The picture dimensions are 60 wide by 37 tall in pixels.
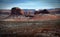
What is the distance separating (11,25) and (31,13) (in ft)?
1.94

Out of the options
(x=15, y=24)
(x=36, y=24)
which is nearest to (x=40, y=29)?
(x=36, y=24)

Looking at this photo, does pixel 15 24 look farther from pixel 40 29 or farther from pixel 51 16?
pixel 51 16

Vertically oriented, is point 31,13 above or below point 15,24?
above

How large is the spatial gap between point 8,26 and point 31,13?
2.20 ft

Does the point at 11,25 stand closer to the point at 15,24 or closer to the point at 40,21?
the point at 15,24

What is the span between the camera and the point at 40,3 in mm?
2822

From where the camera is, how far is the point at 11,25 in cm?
280

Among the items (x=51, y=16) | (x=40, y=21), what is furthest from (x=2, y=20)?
(x=51, y=16)

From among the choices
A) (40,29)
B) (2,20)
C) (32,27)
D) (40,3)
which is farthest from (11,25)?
(40,3)

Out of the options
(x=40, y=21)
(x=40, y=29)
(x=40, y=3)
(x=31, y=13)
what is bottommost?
(x=40, y=29)

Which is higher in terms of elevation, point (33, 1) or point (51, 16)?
point (33, 1)

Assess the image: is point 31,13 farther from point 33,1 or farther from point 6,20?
point 6,20

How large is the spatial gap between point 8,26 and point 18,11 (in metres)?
0.46

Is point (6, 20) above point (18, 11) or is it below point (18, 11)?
below
